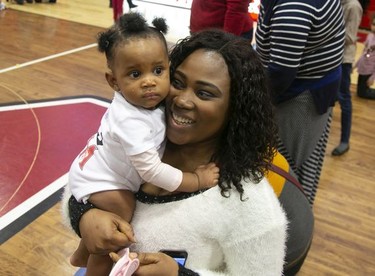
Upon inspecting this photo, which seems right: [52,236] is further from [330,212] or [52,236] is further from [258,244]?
[330,212]

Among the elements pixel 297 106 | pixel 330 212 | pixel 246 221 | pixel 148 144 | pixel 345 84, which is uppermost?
pixel 148 144

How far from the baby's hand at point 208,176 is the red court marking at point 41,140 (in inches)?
71.3

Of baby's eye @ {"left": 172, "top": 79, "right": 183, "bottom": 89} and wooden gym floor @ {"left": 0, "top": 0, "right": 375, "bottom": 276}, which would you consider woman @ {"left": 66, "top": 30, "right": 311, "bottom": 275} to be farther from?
wooden gym floor @ {"left": 0, "top": 0, "right": 375, "bottom": 276}

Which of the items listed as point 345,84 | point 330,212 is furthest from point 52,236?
point 345,84

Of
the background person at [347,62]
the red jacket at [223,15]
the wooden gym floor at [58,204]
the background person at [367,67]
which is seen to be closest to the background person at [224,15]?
the red jacket at [223,15]

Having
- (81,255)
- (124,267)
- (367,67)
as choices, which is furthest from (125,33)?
(367,67)

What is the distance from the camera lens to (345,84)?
11.1 ft

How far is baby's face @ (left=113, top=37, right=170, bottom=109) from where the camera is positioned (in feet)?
3.41

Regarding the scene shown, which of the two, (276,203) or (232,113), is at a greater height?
A: (232,113)

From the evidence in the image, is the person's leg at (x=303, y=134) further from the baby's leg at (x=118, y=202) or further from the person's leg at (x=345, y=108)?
the person's leg at (x=345, y=108)

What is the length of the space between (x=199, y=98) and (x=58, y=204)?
1851mm

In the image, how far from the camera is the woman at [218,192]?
1001 mm

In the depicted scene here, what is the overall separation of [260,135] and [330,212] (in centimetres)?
199

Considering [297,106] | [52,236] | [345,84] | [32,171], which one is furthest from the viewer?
[345,84]
